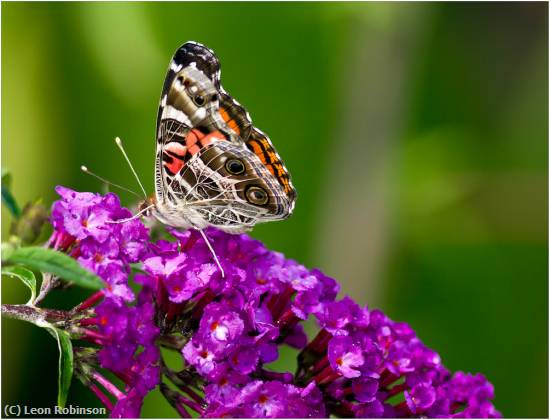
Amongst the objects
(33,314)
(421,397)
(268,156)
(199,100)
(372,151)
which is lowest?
(421,397)

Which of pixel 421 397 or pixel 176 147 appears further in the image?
pixel 176 147

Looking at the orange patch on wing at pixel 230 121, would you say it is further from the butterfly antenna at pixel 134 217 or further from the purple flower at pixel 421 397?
the purple flower at pixel 421 397

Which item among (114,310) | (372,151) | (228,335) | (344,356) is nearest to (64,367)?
(114,310)

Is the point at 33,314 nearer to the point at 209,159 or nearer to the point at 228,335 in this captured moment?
the point at 228,335

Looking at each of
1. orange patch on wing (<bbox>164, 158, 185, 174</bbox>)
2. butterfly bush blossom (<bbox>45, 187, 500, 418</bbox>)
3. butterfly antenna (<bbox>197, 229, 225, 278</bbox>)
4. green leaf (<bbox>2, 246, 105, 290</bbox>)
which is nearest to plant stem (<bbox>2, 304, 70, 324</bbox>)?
butterfly bush blossom (<bbox>45, 187, 500, 418</bbox>)

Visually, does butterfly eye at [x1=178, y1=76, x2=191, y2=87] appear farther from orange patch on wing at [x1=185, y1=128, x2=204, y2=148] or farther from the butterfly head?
orange patch on wing at [x1=185, y1=128, x2=204, y2=148]

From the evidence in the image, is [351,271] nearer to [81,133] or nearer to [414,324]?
[414,324]
